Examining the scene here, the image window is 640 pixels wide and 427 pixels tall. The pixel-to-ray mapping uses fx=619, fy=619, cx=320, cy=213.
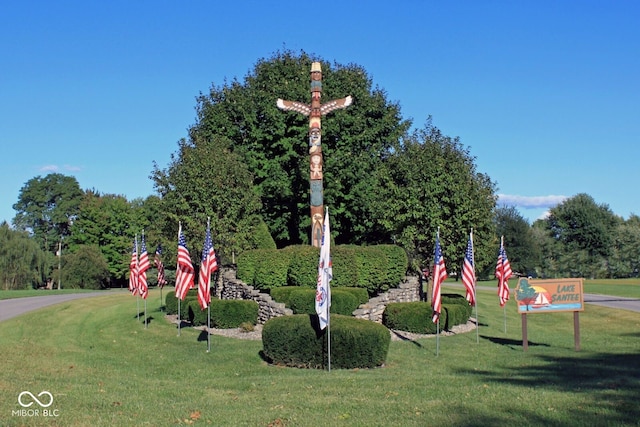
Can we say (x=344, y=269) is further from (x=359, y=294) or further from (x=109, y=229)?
(x=109, y=229)

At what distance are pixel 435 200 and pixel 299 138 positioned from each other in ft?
34.4

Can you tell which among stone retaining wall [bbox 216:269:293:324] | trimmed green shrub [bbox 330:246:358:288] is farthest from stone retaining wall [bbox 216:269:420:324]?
trimmed green shrub [bbox 330:246:358:288]

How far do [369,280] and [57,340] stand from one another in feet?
38.3

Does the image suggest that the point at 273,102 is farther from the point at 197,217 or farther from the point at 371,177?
the point at 197,217

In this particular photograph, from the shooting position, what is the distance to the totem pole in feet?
87.1

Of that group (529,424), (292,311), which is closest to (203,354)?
(292,311)

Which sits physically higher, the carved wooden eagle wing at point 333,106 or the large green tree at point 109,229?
the carved wooden eagle wing at point 333,106

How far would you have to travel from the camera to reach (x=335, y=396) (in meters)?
10.2

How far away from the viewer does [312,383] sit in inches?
466

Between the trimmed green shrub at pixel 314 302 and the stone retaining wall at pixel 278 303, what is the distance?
0.37 metres

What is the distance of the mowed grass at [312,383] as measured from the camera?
857 cm

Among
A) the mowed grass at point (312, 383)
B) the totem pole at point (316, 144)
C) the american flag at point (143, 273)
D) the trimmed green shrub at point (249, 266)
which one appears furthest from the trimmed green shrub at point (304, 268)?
the american flag at point (143, 273)

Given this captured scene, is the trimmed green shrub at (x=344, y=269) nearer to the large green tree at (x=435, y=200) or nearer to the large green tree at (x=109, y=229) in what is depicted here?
the large green tree at (x=435, y=200)

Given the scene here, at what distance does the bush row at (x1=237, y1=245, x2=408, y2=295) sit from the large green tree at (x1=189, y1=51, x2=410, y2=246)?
340 inches
